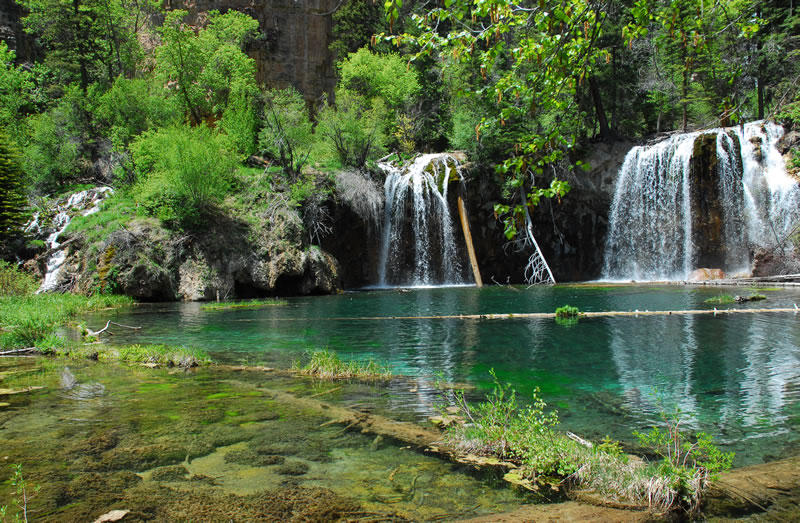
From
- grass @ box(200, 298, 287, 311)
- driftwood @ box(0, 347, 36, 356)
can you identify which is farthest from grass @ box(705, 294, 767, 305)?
driftwood @ box(0, 347, 36, 356)

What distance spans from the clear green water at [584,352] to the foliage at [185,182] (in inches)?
272

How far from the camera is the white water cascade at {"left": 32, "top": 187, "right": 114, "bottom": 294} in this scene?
81.2 feet

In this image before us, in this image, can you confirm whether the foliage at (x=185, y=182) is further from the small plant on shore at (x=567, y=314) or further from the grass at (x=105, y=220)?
the small plant on shore at (x=567, y=314)

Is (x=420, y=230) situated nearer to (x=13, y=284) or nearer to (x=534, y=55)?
(x=13, y=284)

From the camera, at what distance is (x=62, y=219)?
27828 millimetres

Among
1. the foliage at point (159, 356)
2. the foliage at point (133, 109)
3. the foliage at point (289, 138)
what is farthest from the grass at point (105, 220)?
the foliage at point (159, 356)

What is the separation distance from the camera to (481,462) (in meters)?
4.39

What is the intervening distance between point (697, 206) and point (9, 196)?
3567 cm

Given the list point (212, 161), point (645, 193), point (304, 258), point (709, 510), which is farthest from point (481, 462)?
point (645, 193)

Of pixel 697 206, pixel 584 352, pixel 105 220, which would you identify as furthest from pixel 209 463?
pixel 697 206

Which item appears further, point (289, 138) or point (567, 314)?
point (289, 138)

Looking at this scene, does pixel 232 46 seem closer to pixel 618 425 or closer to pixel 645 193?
pixel 645 193

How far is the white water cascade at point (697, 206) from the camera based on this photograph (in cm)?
2708

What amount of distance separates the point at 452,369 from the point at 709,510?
5.79 meters
